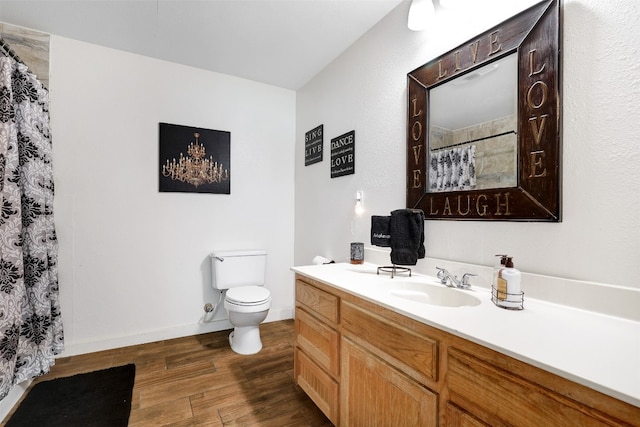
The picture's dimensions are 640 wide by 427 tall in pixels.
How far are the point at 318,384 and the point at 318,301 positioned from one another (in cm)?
43

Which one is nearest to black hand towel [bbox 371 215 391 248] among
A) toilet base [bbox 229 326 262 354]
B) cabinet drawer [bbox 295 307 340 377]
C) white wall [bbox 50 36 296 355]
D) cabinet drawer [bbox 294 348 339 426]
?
cabinet drawer [bbox 295 307 340 377]

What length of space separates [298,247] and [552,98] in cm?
234

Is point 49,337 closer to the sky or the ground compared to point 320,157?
closer to the ground

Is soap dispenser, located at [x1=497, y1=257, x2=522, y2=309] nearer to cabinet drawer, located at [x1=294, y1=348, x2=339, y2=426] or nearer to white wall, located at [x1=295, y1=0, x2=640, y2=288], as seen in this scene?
white wall, located at [x1=295, y1=0, x2=640, y2=288]

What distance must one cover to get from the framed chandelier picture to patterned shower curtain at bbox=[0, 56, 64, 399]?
75 cm

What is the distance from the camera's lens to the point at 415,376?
101cm

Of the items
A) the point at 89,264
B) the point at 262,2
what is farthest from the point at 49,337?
the point at 262,2

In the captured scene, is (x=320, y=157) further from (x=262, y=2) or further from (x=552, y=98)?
(x=552, y=98)

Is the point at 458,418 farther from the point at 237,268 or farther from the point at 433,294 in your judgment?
the point at 237,268

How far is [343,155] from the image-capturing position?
2.31 metres

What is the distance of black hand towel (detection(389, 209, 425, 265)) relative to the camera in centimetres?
150

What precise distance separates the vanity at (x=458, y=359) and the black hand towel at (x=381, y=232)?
0.20 meters

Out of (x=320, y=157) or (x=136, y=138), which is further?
(x=320, y=157)

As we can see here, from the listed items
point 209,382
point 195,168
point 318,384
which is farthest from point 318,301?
point 195,168
